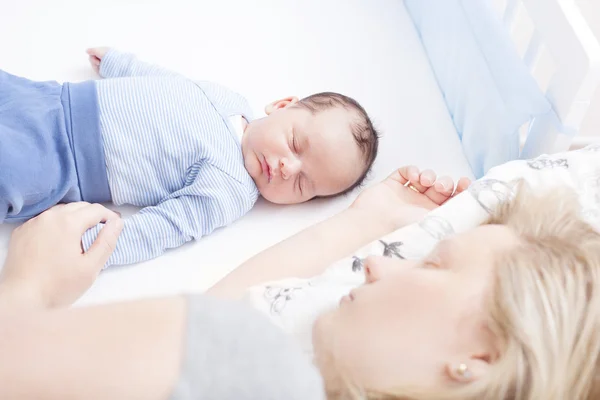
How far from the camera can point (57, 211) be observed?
97cm

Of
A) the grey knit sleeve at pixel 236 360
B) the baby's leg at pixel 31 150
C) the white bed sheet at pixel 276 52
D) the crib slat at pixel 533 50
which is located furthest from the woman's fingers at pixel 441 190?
the grey knit sleeve at pixel 236 360

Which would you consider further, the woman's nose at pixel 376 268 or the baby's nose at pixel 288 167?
the baby's nose at pixel 288 167

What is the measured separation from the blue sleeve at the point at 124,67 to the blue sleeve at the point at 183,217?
25 centimetres

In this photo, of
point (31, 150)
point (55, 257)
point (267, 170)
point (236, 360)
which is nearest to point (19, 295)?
point (55, 257)

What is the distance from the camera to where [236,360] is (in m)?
0.37

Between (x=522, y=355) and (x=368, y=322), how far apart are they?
0.50 ft

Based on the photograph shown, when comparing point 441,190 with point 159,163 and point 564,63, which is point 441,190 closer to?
point 564,63

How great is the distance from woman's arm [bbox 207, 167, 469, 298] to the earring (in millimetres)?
345

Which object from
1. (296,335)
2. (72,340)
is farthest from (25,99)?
(72,340)

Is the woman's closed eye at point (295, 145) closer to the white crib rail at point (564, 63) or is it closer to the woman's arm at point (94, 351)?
the white crib rail at point (564, 63)

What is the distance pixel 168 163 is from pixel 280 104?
26 centimetres

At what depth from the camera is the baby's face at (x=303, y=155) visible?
1089mm

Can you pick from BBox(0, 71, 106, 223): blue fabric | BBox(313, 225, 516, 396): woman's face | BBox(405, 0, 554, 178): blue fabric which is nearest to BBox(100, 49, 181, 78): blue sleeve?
BBox(0, 71, 106, 223): blue fabric

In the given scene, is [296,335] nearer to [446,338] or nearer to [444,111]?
[446,338]
